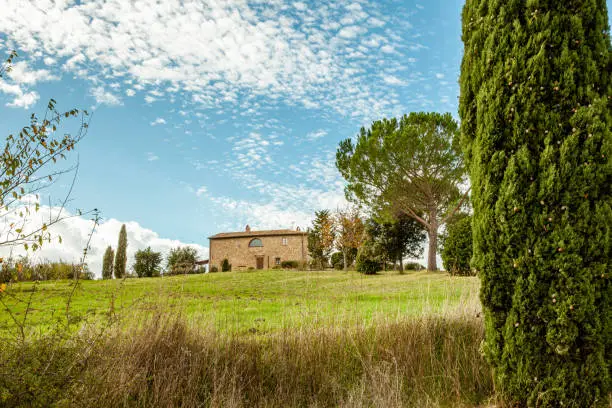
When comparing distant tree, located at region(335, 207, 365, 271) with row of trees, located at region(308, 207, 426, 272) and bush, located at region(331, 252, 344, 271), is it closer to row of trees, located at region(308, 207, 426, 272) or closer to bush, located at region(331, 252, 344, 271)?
row of trees, located at region(308, 207, 426, 272)

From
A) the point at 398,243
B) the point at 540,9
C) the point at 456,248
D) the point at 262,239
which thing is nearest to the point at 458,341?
the point at 540,9

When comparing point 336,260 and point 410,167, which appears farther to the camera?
point 336,260

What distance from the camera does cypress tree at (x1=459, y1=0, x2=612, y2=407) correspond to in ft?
11.7

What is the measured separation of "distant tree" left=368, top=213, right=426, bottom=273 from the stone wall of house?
10883 mm

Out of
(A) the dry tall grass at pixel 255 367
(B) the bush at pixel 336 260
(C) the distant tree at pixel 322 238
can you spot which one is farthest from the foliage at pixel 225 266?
(A) the dry tall grass at pixel 255 367

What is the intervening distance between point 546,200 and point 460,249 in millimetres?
10109

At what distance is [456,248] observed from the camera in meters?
13.6

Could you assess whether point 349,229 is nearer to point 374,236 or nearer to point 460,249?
point 374,236

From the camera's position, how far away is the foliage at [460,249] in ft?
42.7

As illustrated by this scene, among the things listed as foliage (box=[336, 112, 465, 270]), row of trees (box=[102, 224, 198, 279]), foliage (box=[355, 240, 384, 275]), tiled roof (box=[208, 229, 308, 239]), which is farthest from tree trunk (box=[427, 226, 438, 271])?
tiled roof (box=[208, 229, 308, 239])

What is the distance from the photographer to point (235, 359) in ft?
14.7

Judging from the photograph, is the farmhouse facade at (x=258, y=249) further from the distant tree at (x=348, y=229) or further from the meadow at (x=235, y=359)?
the meadow at (x=235, y=359)

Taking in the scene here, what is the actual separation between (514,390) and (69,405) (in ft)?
12.8

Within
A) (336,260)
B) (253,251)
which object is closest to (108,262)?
(253,251)
